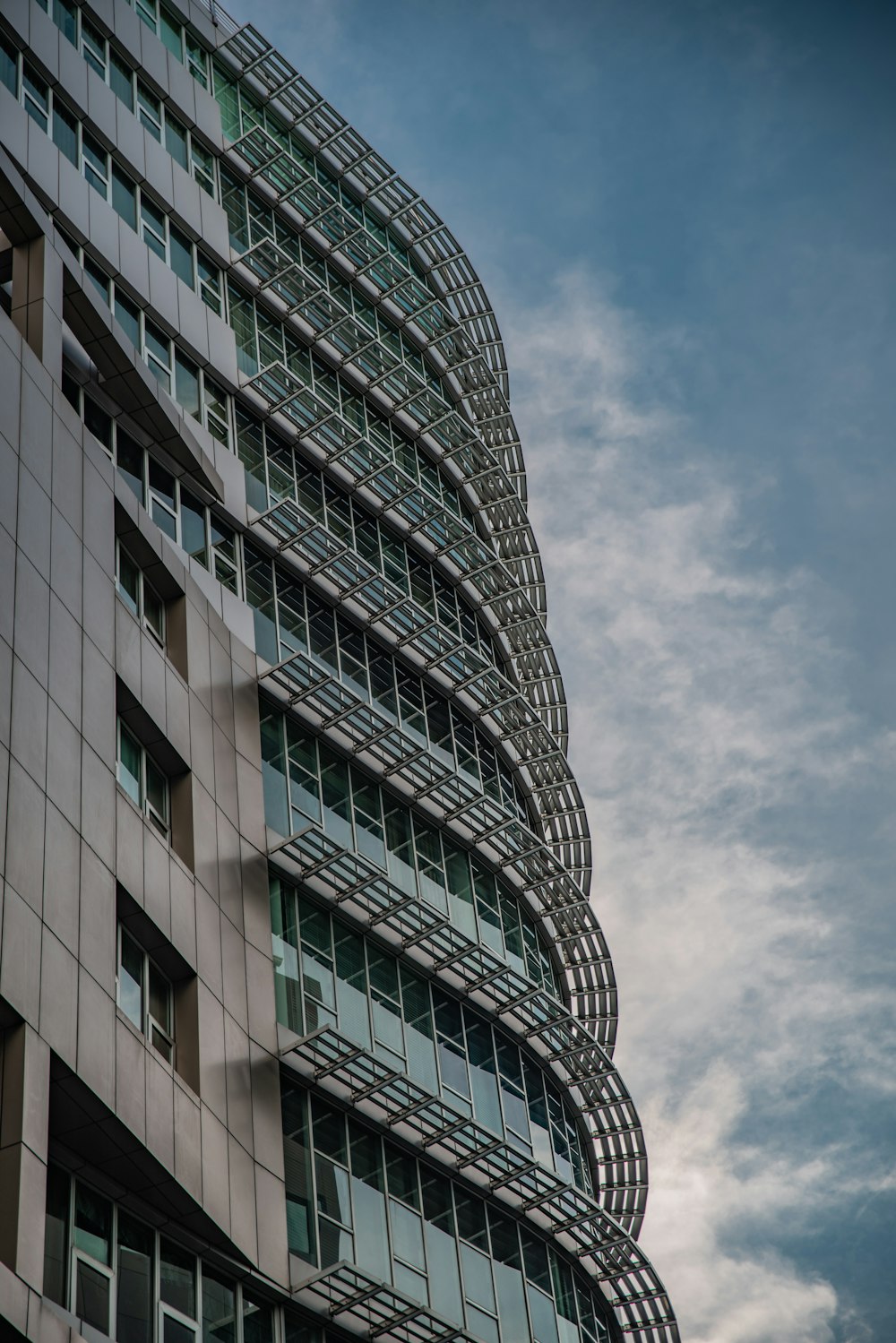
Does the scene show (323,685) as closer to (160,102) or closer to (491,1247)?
(491,1247)

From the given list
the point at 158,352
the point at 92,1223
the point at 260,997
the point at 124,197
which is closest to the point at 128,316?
the point at 158,352

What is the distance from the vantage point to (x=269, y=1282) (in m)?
26.6

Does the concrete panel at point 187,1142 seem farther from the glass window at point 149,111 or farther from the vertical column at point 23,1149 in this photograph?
the glass window at point 149,111

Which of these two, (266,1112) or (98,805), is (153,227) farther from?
(266,1112)

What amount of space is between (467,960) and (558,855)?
35.5 ft

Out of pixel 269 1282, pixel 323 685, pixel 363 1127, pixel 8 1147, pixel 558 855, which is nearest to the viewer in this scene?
pixel 8 1147

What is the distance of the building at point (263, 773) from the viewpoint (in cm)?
2412

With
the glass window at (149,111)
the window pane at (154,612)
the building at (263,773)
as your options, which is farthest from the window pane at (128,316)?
the window pane at (154,612)

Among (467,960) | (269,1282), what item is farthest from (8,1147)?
(467,960)

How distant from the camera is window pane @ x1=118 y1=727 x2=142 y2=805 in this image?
92.8 ft

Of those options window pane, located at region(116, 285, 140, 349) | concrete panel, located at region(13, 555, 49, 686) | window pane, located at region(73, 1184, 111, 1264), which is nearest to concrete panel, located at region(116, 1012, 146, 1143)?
window pane, located at region(73, 1184, 111, 1264)

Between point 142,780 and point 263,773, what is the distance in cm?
536

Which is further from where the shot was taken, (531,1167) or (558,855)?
(558,855)

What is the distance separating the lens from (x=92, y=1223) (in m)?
23.4
